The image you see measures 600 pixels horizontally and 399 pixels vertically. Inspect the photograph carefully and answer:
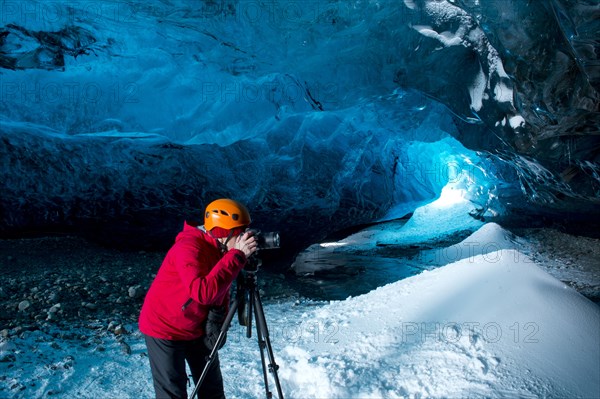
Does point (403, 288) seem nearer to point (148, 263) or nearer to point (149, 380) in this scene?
point (149, 380)

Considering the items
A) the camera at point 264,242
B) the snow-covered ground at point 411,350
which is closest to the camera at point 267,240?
the camera at point 264,242

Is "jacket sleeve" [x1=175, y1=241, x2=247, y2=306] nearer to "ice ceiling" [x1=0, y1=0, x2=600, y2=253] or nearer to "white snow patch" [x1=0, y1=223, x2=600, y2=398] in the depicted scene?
"white snow patch" [x1=0, y1=223, x2=600, y2=398]

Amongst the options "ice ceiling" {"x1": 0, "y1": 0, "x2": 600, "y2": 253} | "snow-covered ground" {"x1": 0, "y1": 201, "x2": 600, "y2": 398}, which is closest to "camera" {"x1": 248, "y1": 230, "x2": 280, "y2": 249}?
"snow-covered ground" {"x1": 0, "y1": 201, "x2": 600, "y2": 398}

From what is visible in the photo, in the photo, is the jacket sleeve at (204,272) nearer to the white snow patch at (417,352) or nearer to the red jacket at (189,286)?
the red jacket at (189,286)

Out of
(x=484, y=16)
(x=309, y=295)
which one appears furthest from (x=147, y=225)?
(x=484, y=16)

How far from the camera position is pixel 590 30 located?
3.37 m

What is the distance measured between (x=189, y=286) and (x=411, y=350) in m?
2.08

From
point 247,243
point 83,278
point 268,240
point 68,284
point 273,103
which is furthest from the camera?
point 273,103

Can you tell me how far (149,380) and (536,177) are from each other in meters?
7.56

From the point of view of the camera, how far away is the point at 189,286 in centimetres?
169

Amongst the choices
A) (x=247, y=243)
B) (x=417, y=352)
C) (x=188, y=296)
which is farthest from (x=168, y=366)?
(x=417, y=352)

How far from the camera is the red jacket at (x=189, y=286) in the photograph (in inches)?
65.9

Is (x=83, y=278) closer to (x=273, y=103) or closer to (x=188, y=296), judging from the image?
(x=273, y=103)

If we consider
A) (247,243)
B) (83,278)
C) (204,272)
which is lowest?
(83,278)
